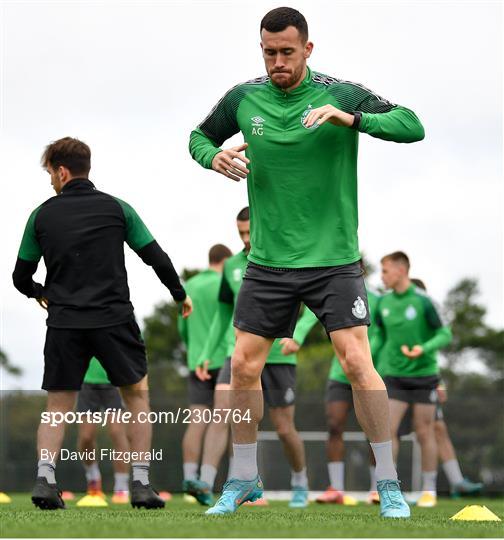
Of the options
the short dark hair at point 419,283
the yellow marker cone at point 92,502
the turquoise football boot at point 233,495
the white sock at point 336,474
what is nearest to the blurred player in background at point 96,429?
the yellow marker cone at point 92,502

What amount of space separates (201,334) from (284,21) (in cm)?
651

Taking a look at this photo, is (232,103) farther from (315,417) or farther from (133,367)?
(315,417)

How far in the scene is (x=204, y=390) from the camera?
40.6 feet

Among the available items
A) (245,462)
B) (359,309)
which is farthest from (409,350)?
(359,309)

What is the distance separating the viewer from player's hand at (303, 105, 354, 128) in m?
6.39

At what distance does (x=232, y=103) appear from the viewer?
23.4 ft

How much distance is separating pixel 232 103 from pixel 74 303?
69.5 inches

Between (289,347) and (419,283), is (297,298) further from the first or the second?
(419,283)

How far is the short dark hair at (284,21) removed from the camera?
22.0 ft

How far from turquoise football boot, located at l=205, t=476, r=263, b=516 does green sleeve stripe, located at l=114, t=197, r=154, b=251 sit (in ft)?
6.46

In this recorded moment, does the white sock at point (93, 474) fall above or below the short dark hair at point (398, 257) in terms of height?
below

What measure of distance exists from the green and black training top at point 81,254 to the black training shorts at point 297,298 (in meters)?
1.29

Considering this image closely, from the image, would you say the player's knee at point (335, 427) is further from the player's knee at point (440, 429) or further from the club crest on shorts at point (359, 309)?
the club crest on shorts at point (359, 309)

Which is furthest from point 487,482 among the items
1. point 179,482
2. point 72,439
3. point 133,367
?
point 133,367
